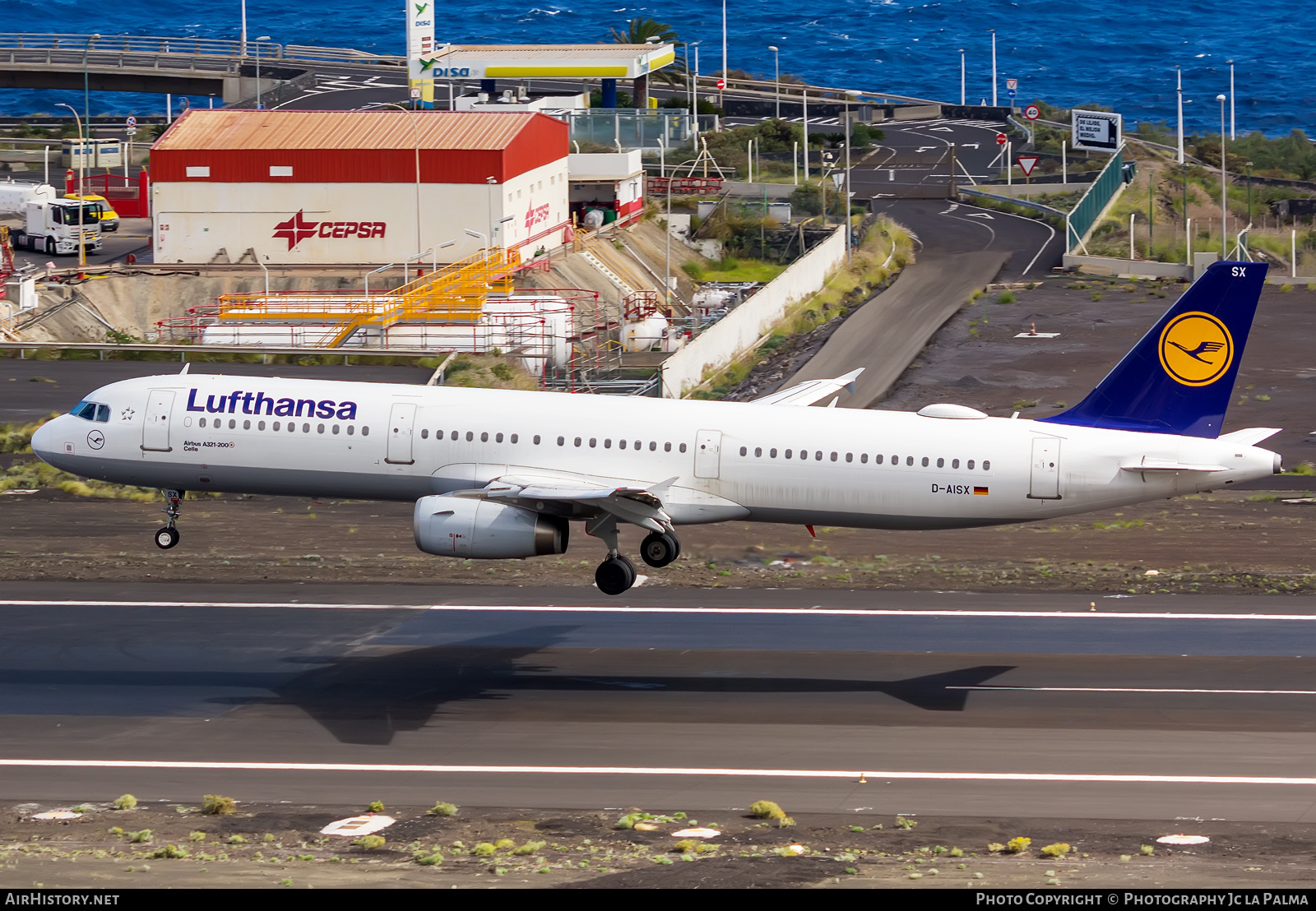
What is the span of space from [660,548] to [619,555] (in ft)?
3.41

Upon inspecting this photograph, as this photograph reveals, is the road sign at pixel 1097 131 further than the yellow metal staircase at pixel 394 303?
Yes

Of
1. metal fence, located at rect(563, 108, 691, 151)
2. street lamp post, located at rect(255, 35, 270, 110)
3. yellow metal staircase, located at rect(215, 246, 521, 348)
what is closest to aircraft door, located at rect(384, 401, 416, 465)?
yellow metal staircase, located at rect(215, 246, 521, 348)

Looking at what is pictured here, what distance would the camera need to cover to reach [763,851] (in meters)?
26.3

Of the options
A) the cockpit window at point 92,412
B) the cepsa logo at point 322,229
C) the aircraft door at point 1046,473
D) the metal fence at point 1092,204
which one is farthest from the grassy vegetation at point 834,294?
the aircraft door at point 1046,473

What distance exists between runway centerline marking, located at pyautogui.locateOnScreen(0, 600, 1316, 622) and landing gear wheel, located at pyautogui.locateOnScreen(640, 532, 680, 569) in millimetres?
5594

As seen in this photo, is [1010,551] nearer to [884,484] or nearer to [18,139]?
[884,484]

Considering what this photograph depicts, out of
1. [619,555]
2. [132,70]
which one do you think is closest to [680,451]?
[619,555]

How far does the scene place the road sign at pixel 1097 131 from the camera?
14012cm

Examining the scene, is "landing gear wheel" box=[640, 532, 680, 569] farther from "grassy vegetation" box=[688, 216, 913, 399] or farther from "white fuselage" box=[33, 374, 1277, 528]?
"grassy vegetation" box=[688, 216, 913, 399]

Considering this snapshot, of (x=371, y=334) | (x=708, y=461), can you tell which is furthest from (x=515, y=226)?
(x=708, y=461)

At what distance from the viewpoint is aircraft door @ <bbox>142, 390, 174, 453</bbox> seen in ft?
126

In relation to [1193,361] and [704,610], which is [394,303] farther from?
[1193,361]

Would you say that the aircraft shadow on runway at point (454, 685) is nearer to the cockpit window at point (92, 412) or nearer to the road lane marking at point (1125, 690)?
the road lane marking at point (1125, 690)

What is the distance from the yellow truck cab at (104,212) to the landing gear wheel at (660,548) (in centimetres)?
7304
